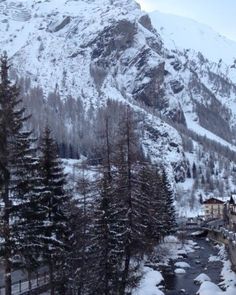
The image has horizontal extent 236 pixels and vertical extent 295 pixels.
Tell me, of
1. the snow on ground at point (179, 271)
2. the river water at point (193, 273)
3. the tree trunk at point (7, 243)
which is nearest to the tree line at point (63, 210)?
the tree trunk at point (7, 243)

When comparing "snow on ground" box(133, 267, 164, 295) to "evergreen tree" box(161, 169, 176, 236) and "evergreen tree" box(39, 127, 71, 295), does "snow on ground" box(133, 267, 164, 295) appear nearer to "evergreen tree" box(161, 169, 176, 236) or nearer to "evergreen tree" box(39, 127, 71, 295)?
"evergreen tree" box(161, 169, 176, 236)

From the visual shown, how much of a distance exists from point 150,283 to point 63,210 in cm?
3019

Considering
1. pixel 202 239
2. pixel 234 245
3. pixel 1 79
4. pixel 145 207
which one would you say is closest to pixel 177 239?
pixel 202 239

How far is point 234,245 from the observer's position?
250 feet

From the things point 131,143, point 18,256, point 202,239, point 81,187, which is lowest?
point 202,239

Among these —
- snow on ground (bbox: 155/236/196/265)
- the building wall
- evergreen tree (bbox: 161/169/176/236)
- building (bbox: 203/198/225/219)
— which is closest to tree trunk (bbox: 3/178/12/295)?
snow on ground (bbox: 155/236/196/265)

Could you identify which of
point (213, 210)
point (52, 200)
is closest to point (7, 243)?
point (52, 200)

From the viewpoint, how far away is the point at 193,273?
254 feet

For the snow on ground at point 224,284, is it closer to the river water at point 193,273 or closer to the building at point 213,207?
the river water at point 193,273

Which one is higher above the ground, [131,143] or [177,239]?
[131,143]

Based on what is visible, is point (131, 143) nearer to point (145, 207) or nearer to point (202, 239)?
point (145, 207)

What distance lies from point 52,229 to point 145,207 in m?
9.71

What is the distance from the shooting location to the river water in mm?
64631

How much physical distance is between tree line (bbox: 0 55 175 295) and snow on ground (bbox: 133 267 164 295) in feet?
51.3
